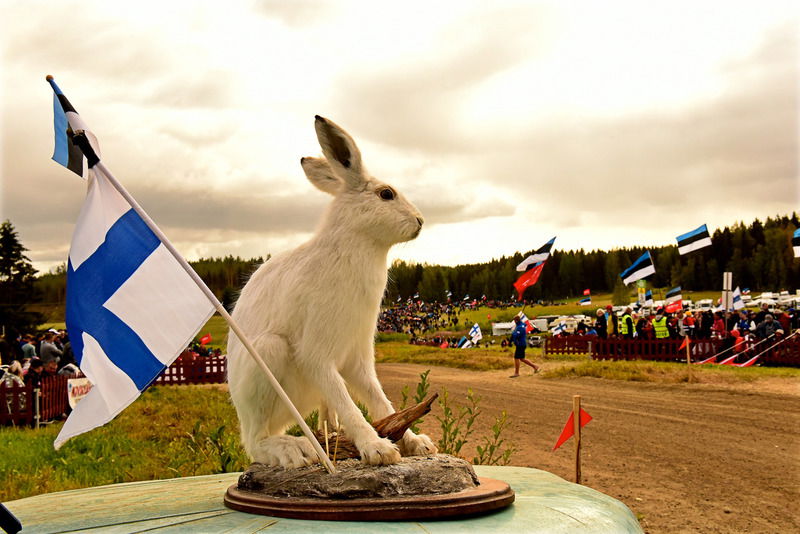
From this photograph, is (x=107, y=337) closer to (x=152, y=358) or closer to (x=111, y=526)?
(x=152, y=358)

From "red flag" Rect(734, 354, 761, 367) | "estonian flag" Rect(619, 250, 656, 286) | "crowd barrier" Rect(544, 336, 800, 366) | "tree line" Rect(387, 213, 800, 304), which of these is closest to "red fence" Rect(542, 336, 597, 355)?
"crowd barrier" Rect(544, 336, 800, 366)

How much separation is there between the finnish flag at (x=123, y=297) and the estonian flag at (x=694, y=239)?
19814 millimetres

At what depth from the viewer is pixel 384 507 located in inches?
113

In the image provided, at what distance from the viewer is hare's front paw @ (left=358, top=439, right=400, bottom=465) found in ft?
10.4

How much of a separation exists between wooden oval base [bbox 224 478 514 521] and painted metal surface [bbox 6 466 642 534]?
4cm

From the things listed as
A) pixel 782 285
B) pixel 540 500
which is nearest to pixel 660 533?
pixel 540 500

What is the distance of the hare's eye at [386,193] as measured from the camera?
3.68 metres

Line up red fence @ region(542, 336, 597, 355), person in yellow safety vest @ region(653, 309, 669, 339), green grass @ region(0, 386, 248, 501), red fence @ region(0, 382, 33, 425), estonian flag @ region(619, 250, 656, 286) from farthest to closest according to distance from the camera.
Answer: red fence @ region(542, 336, 597, 355) → person in yellow safety vest @ region(653, 309, 669, 339) → estonian flag @ region(619, 250, 656, 286) → red fence @ region(0, 382, 33, 425) → green grass @ region(0, 386, 248, 501)

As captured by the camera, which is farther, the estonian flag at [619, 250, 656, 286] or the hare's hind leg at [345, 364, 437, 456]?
the estonian flag at [619, 250, 656, 286]

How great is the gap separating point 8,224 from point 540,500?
3627cm

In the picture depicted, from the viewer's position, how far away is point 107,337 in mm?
3176

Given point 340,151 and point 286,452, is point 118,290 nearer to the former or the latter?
point 286,452

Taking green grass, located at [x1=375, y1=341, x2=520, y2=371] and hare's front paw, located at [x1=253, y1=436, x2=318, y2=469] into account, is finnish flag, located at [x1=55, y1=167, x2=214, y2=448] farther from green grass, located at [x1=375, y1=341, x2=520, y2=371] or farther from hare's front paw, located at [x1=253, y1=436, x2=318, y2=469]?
green grass, located at [x1=375, y1=341, x2=520, y2=371]

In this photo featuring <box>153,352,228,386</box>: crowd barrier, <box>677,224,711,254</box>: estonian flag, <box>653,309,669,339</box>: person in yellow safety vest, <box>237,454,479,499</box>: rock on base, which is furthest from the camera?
<box>653,309,669,339</box>: person in yellow safety vest
